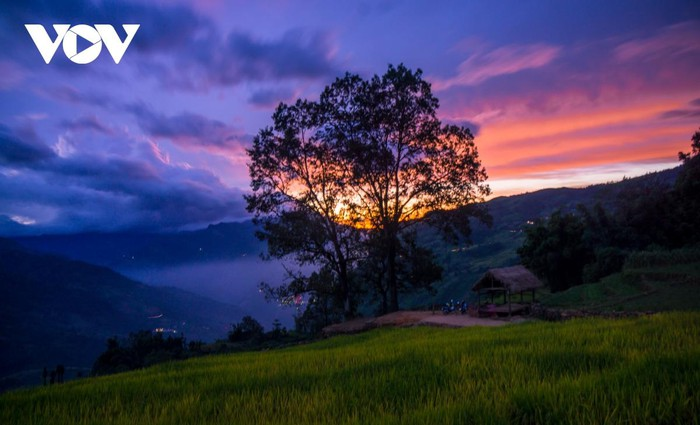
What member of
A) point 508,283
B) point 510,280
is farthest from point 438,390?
point 510,280

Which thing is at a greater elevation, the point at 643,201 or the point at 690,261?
the point at 643,201

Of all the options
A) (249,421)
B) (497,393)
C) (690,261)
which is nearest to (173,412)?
(249,421)

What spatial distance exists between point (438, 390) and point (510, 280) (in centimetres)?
2889

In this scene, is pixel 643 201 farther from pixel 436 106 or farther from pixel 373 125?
pixel 373 125

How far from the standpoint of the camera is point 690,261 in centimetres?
3200

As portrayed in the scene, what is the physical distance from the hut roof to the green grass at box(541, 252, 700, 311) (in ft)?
6.78

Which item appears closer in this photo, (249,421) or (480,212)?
(249,421)

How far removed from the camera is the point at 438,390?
185 inches

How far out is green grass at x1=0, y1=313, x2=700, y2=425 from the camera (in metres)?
3.63

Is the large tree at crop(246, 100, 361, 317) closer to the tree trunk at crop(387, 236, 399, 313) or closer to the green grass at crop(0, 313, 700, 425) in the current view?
the tree trunk at crop(387, 236, 399, 313)

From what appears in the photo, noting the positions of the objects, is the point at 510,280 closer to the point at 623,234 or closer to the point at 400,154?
the point at 400,154

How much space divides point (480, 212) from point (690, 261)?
1700 centimetres

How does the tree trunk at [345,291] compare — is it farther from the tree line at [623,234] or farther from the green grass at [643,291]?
the tree line at [623,234]

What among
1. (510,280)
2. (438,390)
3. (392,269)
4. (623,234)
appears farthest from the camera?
(623,234)
